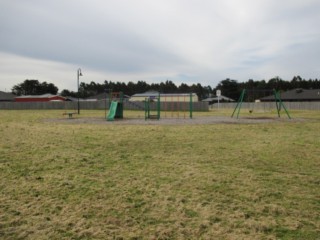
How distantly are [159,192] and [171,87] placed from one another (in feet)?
406

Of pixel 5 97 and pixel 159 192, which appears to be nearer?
pixel 159 192

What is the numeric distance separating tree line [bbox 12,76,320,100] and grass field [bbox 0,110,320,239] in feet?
297

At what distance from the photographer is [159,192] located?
470 centimetres

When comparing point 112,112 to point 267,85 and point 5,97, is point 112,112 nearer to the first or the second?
point 5,97

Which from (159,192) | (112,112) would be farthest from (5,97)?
(159,192)

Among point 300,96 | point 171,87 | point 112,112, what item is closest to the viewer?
point 112,112

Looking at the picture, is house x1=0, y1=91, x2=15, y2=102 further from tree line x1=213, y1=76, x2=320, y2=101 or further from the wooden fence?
tree line x1=213, y1=76, x2=320, y2=101

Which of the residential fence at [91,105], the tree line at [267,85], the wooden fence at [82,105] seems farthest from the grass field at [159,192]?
the tree line at [267,85]

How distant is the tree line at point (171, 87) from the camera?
10312 cm

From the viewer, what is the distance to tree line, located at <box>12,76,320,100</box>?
103m

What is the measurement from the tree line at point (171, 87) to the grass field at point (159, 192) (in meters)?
90.6

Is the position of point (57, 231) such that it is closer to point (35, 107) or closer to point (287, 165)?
point (287, 165)

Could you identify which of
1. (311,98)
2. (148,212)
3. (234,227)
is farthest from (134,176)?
(311,98)

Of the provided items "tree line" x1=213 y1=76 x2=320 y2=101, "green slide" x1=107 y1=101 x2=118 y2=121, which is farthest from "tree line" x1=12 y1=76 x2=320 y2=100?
"green slide" x1=107 y1=101 x2=118 y2=121
